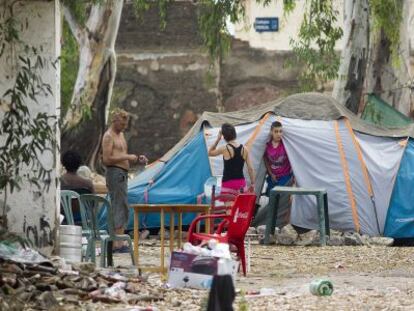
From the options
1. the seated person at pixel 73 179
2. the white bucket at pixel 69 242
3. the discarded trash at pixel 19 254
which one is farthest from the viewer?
the seated person at pixel 73 179

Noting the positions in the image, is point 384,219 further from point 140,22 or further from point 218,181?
point 140,22

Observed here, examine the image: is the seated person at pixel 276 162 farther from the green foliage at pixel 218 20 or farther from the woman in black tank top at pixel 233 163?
the green foliage at pixel 218 20

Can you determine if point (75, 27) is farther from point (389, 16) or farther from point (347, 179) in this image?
point (347, 179)

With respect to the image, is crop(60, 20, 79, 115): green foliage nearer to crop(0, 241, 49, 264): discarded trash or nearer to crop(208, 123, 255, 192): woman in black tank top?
crop(208, 123, 255, 192): woman in black tank top

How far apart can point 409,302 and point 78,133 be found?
15022 mm

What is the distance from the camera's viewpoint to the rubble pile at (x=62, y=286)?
1089 cm

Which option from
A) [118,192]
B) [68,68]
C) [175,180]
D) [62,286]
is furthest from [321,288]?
[68,68]

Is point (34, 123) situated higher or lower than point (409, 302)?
higher

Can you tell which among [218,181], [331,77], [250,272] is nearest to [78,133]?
[331,77]

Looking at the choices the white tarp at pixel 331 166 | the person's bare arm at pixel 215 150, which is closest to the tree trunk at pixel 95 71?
the white tarp at pixel 331 166

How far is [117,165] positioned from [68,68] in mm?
17013

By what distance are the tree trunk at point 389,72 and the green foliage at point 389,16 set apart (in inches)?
19.3

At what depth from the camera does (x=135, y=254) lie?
45.7 ft

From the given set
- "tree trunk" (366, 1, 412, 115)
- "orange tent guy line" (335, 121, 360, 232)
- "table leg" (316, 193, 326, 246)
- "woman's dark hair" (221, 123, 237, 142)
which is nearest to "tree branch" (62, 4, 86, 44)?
"tree trunk" (366, 1, 412, 115)
